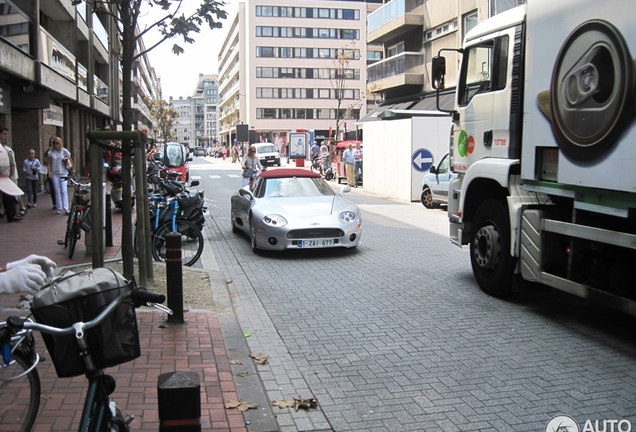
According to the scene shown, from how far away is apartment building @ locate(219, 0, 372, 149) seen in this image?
308 ft

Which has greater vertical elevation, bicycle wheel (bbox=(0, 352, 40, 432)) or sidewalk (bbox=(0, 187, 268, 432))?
bicycle wheel (bbox=(0, 352, 40, 432))

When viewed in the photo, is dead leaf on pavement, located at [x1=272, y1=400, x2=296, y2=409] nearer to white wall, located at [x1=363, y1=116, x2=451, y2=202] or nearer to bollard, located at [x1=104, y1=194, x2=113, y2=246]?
bollard, located at [x1=104, y1=194, x2=113, y2=246]

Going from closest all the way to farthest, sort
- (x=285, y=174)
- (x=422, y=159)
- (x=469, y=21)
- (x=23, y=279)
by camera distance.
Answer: (x=23, y=279), (x=285, y=174), (x=422, y=159), (x=469, y=21)

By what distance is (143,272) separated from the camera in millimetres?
7391

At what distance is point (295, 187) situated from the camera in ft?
39.7

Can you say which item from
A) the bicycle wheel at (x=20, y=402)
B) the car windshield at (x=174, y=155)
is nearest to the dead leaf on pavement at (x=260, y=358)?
the bicycle wheel at (x=20, y=402)

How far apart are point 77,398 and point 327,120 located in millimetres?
93486

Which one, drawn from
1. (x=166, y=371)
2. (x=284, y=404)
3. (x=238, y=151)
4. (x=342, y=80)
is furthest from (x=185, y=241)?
(x=238, y=151)

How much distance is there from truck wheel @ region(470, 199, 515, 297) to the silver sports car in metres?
3.16

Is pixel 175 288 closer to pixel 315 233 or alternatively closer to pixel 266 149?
pixel 315 233

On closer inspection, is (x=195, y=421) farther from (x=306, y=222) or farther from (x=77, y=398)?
(x=306, y=222)

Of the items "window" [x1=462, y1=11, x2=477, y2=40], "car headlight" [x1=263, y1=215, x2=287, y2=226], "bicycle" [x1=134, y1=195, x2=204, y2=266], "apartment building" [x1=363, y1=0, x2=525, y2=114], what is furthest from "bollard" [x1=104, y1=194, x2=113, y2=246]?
"window" [x1=462, y1=11, x2=477, y2=40]

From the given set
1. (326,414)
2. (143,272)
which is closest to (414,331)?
(326,414)

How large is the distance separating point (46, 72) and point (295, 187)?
1121 centimetres
